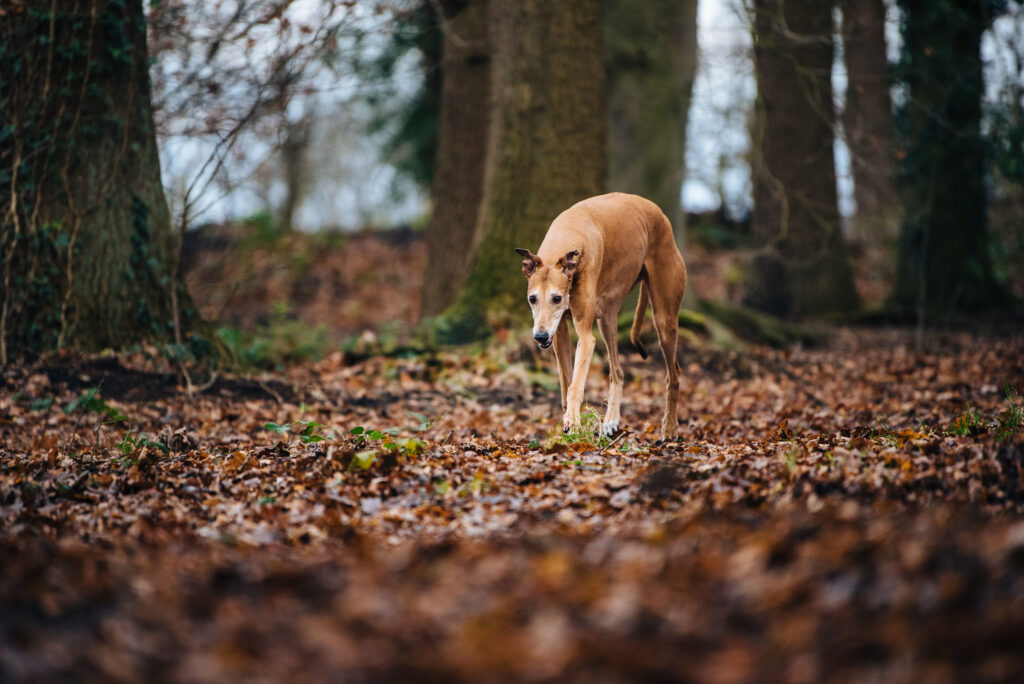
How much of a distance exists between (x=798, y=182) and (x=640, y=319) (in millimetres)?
9372

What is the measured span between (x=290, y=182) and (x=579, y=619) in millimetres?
26940

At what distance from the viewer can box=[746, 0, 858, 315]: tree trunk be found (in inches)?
566

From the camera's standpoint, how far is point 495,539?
397 centimetres

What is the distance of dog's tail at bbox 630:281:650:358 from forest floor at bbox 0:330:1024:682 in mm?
730

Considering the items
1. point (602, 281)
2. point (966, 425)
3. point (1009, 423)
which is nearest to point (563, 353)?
point (602, 281)

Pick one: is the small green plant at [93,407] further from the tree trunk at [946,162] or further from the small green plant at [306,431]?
the tree trunk at [946,162]

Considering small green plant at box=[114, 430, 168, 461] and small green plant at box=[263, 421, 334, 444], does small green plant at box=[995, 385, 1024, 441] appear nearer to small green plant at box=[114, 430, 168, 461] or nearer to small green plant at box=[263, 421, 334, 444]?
small green plant at box=[263, 421, 334, 444]

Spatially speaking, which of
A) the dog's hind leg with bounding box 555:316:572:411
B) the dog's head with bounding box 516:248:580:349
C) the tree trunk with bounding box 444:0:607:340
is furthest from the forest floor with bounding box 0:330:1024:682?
the tree trunk with bounding box 444:0:607:340

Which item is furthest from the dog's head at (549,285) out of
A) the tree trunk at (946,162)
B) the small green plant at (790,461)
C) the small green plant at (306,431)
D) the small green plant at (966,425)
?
the tree trunk at (946,162)

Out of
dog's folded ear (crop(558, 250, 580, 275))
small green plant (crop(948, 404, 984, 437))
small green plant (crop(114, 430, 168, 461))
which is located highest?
dog's folded ear (crop(558, 250, 580, 275))

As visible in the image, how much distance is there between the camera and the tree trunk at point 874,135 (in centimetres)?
1584

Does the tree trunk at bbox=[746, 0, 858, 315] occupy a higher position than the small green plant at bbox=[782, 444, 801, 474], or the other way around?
the tree trunk at bbox=[746, 0, 858, 315]

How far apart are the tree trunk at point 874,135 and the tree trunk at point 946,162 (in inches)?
23.5

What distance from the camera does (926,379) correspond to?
9.50m
